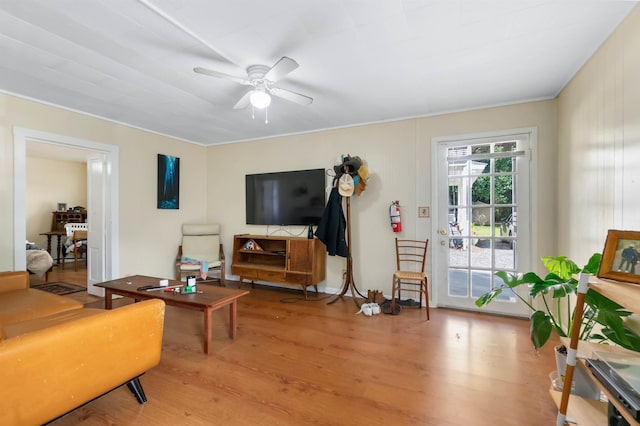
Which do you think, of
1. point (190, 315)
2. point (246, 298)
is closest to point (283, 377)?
point (190, 315)

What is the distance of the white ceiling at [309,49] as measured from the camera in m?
1.71

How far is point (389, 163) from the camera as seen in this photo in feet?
12.4

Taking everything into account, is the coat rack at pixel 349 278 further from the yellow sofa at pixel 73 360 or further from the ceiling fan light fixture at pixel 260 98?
the yellow sofa at pixel 73 360

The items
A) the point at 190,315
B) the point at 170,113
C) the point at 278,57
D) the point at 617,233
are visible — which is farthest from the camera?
the point at 170,113

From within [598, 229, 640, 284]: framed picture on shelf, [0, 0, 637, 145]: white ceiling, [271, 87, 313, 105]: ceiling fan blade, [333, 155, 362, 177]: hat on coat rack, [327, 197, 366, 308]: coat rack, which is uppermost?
[0, 0, 637, 145]: white ceiling

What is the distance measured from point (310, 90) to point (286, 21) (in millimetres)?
1047

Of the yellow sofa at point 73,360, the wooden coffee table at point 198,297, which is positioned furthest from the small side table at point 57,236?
the yellow sofa at point 73,360

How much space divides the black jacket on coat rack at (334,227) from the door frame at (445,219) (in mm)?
1115

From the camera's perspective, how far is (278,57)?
2.22 m

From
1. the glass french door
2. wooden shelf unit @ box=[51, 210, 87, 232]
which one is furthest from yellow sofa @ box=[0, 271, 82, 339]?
wooden shelf unit @ box=[51, 210, 87, 232]

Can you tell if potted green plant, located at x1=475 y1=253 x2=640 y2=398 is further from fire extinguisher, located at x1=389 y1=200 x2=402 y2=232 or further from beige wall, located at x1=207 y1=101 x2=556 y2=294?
fire extinguisher, located at x1=389 y1=200 x2=402 y2=232

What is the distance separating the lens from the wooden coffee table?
2.34 m

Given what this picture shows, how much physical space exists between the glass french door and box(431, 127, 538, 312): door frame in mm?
15

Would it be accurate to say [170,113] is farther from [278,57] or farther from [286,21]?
[286,21]
